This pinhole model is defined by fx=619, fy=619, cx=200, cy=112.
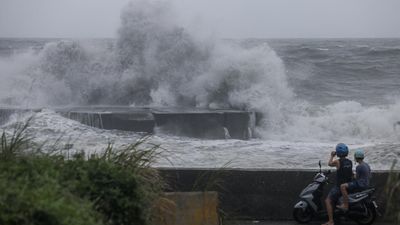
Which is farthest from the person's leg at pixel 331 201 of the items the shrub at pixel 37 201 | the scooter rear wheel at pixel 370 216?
the shrub at pixel 37 201

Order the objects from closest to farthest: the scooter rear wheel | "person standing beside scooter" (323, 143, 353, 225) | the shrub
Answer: the shrub
the scooter rear wheel
"person standing beside scooter" (323, 143, 353, 225)

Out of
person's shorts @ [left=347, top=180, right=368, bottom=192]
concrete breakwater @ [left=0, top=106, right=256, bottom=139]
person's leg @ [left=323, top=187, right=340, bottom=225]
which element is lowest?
concrete breakwater @ [left=0, top=106, right=256, bottom=139]

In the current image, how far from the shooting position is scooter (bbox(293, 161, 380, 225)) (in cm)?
743

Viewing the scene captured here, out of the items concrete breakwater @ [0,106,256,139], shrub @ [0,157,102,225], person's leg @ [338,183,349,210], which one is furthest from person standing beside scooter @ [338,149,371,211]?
concrete breakwater @ [0,106,256,139]

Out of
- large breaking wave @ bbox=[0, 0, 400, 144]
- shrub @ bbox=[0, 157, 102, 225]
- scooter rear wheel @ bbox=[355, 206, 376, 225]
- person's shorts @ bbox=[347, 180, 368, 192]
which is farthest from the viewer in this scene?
large breaking wave @ bbox=[0, 0, 400, 144]

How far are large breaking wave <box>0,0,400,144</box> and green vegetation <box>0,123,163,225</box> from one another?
46.2 feet

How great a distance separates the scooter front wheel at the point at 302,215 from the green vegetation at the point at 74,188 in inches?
99.9

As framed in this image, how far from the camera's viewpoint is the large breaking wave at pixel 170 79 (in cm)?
2064

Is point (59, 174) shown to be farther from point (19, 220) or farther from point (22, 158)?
point (19, 220)

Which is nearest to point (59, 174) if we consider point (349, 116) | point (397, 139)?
point (397, 139)

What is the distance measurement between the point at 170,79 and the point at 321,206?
16.3 metres

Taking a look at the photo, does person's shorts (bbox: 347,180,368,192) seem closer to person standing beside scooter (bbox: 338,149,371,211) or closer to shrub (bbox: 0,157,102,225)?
person standing beside scooter (bbox: 338,149,371,211)

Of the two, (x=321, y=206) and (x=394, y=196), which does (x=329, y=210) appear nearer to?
(x=321, y=206)

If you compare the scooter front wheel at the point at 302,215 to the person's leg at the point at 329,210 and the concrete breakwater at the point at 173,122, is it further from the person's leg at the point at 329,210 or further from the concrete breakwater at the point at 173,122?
the concrete breakwater at the point at 173,122
